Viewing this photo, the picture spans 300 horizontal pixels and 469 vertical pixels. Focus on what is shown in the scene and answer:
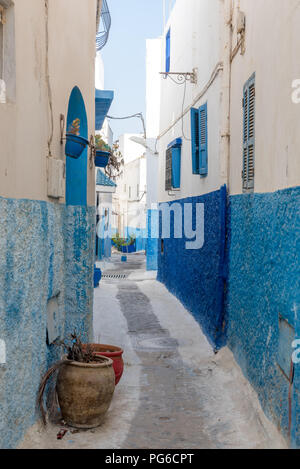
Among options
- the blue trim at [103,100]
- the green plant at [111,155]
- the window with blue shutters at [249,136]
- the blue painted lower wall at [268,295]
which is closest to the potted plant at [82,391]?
the blue painted lower wall at [268,295]

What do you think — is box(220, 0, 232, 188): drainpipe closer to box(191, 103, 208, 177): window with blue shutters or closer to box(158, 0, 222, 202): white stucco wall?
box(158, 0, 222, 202): white stucco wall

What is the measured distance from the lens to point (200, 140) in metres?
9.28

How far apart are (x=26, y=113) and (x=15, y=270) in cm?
124

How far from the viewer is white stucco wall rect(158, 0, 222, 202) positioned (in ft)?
27.4

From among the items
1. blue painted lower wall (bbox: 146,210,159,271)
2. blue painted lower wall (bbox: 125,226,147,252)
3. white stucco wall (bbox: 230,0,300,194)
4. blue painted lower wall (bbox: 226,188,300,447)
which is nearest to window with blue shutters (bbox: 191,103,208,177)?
blue painted lower wall (bbox: 226,188,300,447)

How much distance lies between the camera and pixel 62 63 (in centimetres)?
574

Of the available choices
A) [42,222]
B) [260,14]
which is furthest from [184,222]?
[42,222]

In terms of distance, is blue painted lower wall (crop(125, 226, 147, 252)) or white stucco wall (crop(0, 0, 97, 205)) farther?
blue painted lower wall (crop(125, 226, 147, 252))

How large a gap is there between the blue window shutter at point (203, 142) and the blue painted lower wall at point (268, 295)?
216cm

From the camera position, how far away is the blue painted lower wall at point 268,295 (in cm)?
405

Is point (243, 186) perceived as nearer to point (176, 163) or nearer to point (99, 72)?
point (176, 163)

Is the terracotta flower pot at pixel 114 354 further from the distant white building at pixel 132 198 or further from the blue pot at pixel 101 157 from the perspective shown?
the distant white building at pixel 132 198

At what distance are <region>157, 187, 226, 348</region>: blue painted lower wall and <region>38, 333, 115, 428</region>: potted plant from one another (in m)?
3.06

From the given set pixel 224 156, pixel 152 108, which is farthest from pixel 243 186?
pixel 152 108
